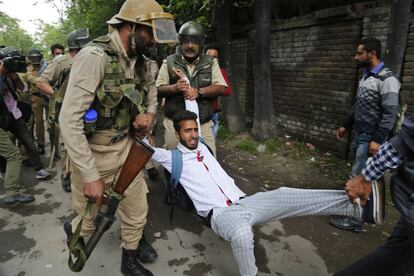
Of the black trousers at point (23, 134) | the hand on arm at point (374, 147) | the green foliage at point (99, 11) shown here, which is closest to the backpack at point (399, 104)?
the hand on arm at point (374, 147)

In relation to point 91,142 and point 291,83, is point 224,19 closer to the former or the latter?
point 291,83

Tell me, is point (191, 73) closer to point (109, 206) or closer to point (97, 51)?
point (97, 51)

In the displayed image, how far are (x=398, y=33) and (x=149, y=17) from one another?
9.88 ft

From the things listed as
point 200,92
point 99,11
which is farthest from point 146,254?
point 99,11

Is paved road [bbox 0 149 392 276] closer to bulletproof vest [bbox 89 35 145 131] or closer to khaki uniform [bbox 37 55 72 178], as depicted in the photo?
khaki uniform [bbox 37 55 72 178]

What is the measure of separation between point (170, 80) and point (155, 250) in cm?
172

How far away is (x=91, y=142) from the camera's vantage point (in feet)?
6.92

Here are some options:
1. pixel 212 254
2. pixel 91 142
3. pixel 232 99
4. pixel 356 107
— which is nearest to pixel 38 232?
pixel 91 142

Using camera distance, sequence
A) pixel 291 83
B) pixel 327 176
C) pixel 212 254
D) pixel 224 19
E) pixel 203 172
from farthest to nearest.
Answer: pixel 224 19, pixel 291 83, pixel 327 176, pixel 212 254, pixel 203 172

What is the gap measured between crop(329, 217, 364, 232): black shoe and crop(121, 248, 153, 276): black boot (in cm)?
194

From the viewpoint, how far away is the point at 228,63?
6.08 m

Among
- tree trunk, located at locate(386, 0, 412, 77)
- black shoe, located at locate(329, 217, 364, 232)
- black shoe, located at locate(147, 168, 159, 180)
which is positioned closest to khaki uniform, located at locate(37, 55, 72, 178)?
black shoe, located at locate(147, 168, 159, 180)

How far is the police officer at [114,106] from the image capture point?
5.92 feet

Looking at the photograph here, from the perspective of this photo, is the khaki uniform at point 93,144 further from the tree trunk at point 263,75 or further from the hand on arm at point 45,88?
the tree trunk at point 263,75
